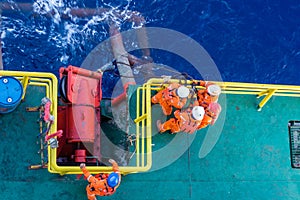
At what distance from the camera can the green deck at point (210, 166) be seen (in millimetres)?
Answer: 10367

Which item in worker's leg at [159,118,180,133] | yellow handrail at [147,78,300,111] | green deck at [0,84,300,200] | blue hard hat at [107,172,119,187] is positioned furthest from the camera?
yellow handrail at [147,78,300,111]

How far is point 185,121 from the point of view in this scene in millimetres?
10719

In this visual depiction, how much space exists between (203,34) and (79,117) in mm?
7424

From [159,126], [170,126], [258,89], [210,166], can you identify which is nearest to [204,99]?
[170,126]

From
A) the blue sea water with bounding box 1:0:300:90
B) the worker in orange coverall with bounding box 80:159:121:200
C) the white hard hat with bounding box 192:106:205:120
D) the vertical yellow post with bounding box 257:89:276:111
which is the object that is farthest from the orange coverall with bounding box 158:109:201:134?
the blue sea water with bounding box 1:0:300:90

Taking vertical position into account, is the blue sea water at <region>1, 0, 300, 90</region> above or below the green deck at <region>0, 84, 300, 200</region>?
above

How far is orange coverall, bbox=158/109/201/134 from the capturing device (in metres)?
10.6

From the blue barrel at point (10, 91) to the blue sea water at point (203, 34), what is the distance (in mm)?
4684

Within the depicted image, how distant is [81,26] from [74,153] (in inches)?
229

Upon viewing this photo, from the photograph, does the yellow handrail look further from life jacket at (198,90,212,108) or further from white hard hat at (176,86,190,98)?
white hard hat at (176,86,190,98)

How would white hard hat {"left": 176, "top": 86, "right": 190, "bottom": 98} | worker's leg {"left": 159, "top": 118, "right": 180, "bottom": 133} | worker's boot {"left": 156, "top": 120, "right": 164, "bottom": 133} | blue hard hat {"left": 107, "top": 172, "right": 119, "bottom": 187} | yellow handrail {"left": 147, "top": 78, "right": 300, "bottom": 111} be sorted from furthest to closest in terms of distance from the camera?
1. yellow handrail {"left": 147, "top": 78, "right": 300, "bottom": 111}
2. worker's boot {"left": 156, "top": 120, "right": 164, "bottom": 133}
3. worker's leg {"left": 159, "top": 118, "right": 180, "bottom": 133}
4. white hard hat {"left": 176, "top": 86, "right": 190, "bottom": 98}
5. blue hard hat {"left": 107, "top": 172, "right": 119, "bottom": 187}

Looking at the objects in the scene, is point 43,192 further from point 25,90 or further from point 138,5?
point 138,5

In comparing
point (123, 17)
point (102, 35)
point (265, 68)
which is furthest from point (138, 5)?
point (265, 68)

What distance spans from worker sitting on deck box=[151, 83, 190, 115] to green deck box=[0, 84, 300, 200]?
3.46 ft
